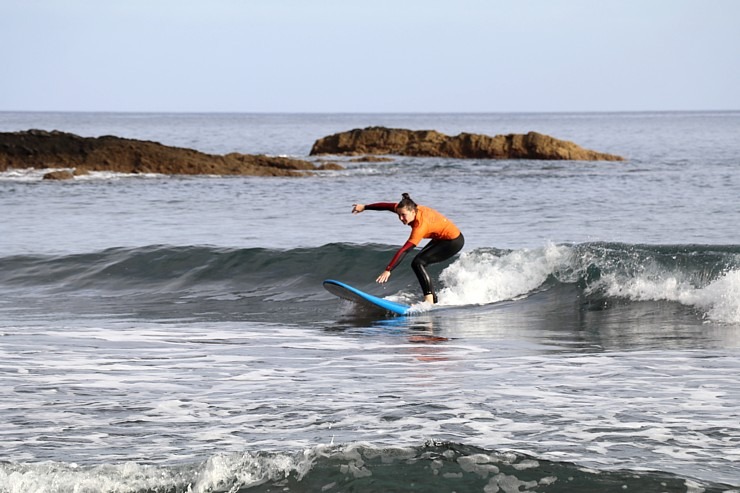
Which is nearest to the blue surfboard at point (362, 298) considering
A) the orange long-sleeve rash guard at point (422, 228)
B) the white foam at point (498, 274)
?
the orange long-sleeve rash guard at point (422, 228)

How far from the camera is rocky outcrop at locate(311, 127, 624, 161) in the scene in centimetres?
5741

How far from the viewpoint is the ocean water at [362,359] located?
6.54 m

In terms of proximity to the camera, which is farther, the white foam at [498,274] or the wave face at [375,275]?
the white foam at [498,274]

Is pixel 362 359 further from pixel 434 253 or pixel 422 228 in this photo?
pixel 434 253

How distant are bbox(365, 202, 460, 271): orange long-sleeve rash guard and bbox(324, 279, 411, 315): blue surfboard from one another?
74cm

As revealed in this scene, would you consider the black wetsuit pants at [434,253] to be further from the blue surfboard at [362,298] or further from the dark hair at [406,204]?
the dark hair at [406,204]

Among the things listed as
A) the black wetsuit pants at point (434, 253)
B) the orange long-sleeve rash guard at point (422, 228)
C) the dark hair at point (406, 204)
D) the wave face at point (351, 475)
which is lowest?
the wave face at point (351, 475)

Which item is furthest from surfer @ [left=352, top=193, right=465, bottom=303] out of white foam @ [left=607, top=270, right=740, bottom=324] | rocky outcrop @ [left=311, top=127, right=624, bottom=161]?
rocky outcrop @ [left=311, top=127, right=624, bottom=161]

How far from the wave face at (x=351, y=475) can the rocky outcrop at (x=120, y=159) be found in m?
37.9

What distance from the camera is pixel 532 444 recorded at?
6.98 meters

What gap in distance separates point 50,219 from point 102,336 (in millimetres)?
16769

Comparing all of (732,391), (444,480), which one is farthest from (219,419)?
(732,391)

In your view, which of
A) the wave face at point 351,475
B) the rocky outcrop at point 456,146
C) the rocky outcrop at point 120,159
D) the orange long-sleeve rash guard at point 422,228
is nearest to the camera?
the wave face at point 351,475

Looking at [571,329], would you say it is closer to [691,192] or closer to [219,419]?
[219,419]
